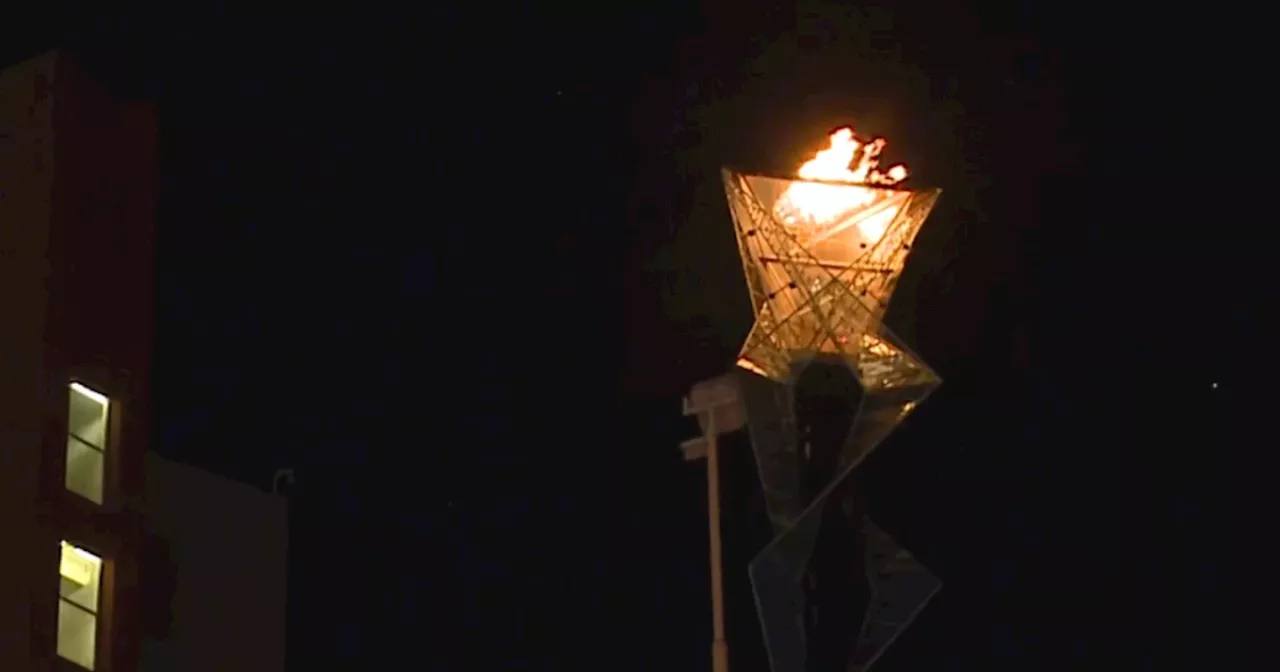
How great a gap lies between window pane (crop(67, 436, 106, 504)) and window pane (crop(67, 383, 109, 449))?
0.23ft

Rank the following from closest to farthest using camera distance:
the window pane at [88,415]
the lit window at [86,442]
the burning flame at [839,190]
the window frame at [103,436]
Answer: the window frame at [103,436], the lit window at [86,442], the window pane at [88,415], the burning flame at [839,190]

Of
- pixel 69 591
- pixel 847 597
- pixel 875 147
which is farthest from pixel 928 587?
pixel 69 591

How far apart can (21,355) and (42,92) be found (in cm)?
176

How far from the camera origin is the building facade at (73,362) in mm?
11562

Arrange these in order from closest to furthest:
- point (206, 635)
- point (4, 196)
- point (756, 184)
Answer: point (4, 196)
point (756, 184)
point (206, 635)

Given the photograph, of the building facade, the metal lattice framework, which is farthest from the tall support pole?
the building facade

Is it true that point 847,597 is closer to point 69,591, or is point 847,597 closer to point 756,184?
point 756,184

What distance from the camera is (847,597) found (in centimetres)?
1443

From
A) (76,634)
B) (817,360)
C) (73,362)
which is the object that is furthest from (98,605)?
(817,360)

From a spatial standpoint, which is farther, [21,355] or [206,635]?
[206,635]

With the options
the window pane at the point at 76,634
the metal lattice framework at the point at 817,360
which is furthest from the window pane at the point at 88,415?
the metal lattice framework at the point at 817,360

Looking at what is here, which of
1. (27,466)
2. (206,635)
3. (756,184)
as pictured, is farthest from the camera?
(206,635)

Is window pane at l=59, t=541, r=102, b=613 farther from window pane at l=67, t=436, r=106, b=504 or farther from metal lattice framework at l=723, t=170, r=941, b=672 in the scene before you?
metal lattice framework at l=723, t=170, r=941, b=672

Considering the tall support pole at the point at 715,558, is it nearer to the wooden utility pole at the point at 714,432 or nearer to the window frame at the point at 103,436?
the wooden utility pole at the point at 714,432
